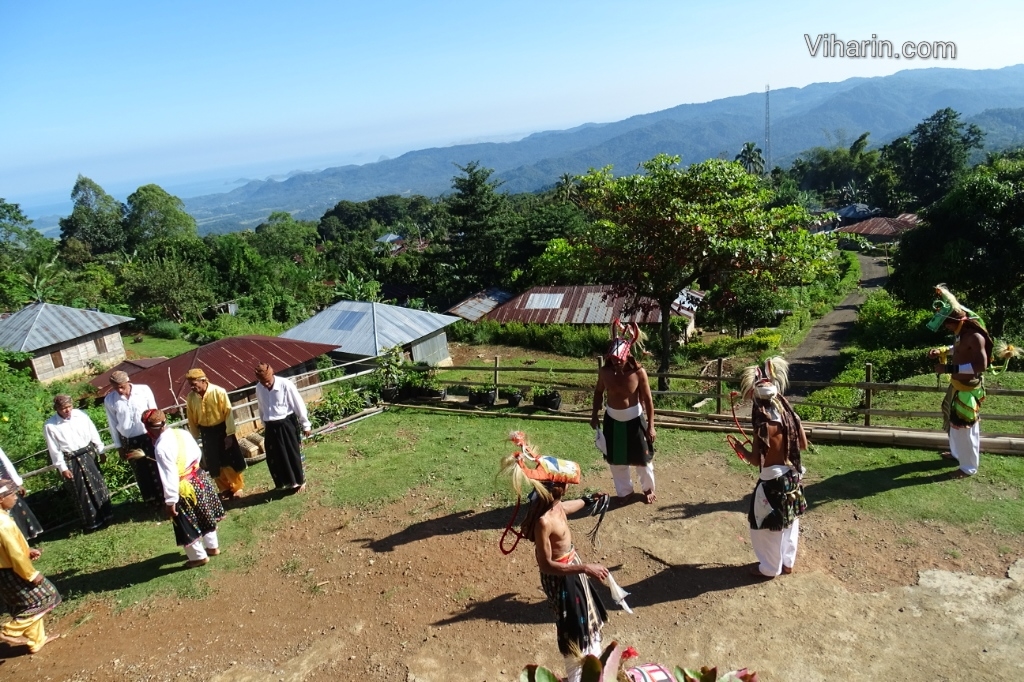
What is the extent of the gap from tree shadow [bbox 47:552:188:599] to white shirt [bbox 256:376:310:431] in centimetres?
178

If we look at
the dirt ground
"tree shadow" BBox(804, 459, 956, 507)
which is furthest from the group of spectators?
"tree shadow" BBox(804, 459, 956, 507)

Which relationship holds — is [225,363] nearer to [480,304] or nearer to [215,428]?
[215,428]

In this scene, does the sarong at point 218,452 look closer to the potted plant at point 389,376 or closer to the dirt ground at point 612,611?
the dirt ground at point 612,611

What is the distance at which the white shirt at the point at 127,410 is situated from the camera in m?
7.19

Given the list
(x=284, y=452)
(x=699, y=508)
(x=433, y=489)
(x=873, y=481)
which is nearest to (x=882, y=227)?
(x=873, y=481)

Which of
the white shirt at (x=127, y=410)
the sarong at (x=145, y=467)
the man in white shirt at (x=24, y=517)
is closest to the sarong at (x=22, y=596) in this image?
the man in white shirt at (x=24, y=517)

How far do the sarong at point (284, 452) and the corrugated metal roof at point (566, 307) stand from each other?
20.8 metres

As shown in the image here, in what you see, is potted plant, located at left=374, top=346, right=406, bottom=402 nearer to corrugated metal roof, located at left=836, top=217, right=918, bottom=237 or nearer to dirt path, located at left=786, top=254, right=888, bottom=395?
dirt path, located at left=786, top=254, right=888, bottom=395

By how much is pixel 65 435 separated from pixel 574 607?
6198 millimetres

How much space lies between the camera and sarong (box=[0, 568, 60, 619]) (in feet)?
16.8

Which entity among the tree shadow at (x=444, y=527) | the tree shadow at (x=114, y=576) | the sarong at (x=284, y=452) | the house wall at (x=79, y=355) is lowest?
the house wall at (x=79, y=355)

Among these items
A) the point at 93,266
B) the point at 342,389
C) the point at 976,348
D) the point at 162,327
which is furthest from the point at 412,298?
the point at 976,348

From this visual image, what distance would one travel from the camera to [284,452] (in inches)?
303

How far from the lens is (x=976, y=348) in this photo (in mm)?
6523
